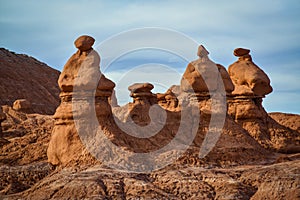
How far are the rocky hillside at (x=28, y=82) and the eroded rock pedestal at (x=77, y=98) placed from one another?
77.9 feet

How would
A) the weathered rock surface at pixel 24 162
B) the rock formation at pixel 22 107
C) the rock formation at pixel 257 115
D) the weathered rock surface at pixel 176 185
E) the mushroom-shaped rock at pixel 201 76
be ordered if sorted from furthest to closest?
the rock formation at pixel 22 107 < the rock formation at pixel 257 115 < the mushroom-shaped rock at pixel 201 76 < the weathered rock surface at pixel 24 162 < the weathered rock surface at pixel 176 185

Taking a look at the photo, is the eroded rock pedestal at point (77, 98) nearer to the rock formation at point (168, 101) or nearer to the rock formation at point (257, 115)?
the rock formation at point (168, 101)

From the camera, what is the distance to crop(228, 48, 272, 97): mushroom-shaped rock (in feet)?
76.1

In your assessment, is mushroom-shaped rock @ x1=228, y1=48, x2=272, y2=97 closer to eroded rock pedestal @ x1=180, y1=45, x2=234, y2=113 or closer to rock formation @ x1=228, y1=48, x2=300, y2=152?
rock formation @ x1=228, y1=48, x2=300, y2=152

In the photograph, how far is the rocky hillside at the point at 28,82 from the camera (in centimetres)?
4300

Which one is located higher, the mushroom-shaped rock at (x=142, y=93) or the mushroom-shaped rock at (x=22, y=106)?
the mushroom-shaped rock at (x=22, y=106)

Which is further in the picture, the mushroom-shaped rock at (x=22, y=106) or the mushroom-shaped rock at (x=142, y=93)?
the mushroom-shaped rock at (x=22, y=106)

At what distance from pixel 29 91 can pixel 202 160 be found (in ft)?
112

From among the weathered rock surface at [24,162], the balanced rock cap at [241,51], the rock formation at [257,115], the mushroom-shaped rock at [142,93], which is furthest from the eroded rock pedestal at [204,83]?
the balanced rock cap at [241,51]

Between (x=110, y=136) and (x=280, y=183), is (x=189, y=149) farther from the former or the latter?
(x=280, y=183)

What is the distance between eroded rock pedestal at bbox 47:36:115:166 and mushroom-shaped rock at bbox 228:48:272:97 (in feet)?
27.5

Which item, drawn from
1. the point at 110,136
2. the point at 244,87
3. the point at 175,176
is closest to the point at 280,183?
the point at 175,176

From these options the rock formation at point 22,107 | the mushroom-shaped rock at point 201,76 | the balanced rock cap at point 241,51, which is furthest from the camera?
the rock formation at point 22,107

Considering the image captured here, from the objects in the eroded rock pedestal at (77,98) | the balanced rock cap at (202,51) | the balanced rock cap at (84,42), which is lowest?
the eroded rock pedestal at (77,98)
